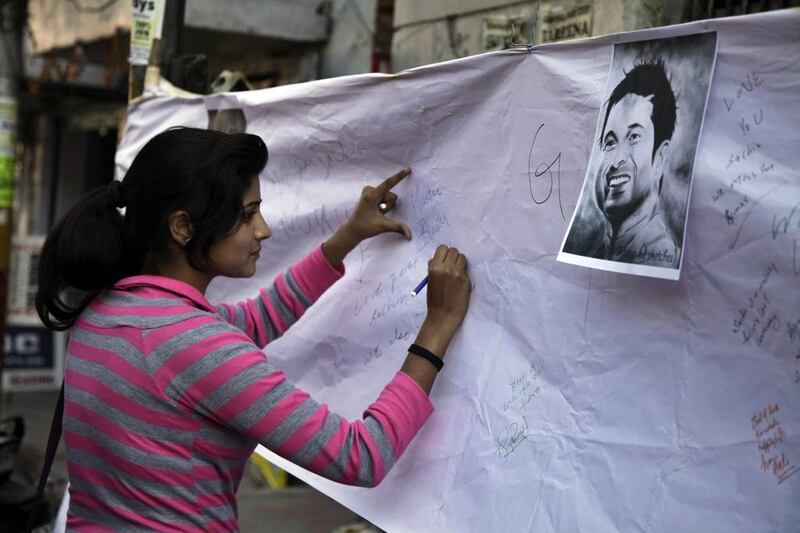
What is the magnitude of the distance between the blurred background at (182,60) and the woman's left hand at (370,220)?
0.52 meters

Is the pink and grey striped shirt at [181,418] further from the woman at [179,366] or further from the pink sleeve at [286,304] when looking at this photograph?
the pink sleeve at [286,304]

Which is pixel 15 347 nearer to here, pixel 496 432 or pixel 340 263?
pixel 340 263

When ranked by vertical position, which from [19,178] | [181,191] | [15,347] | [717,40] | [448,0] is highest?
[448,0]

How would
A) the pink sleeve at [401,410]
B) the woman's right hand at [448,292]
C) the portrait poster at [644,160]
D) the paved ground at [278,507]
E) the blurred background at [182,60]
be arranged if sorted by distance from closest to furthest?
1. the portrait poster at [644,160]
2. the pink sleeve at [401,410]
3. the woman's right hand at [448,292]
4. the blurred background at [182,60]
5. the paved ground at [278,507]

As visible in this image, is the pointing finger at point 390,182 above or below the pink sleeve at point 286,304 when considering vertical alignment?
above

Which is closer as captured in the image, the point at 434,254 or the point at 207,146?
the point at 207,146

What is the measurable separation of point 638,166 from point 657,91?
138 mm

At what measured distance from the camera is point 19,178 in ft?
44.8

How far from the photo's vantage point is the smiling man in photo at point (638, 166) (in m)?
1.60

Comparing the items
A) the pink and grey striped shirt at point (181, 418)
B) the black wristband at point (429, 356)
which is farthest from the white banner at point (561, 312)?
the pink and grey striped shirt at point (181, 418)

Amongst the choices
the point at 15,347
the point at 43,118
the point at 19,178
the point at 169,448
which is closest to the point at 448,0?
the point at 169,448

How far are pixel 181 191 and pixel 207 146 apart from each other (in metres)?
0.11
